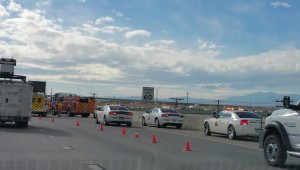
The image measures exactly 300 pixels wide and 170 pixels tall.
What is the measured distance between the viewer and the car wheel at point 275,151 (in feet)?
39.3

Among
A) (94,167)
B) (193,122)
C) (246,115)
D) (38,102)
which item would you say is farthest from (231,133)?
(38,102)

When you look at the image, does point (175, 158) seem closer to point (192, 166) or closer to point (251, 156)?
point (192, 166)

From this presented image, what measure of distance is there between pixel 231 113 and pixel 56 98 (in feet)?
117

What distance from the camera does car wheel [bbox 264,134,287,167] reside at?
12.0 metres

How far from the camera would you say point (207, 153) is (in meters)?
14.8

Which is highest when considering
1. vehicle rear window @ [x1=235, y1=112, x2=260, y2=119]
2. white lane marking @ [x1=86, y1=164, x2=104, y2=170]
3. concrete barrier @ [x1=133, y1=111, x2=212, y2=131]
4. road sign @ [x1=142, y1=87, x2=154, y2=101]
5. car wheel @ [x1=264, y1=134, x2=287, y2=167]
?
road sign @ [x1=142, y1=87, x2=154, y2=101]

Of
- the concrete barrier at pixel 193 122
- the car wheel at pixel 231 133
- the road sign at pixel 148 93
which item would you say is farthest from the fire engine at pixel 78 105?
the car wheel at pixel 231 133

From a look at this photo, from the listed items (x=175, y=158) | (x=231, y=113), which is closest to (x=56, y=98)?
(x=231, y=113)

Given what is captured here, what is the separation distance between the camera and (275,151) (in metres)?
12.2

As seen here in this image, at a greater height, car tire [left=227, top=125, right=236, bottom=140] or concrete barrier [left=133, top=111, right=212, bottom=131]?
concrete barrier [left=133, top=111, right=212, bottom=131]

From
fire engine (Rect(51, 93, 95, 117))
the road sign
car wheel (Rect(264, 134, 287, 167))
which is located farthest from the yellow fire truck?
car wheel (Rect(264, 134, 287, 167))

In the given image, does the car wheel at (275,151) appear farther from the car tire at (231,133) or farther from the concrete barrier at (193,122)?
the concrete barrier at (193,122)

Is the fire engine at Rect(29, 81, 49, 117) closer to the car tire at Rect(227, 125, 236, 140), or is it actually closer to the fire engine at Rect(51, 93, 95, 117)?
the fire engine at Rect(51, 93, 95, 117)

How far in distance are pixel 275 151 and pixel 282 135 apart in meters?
0.61
